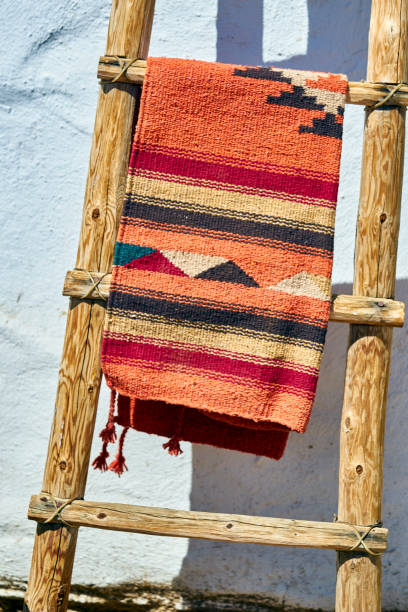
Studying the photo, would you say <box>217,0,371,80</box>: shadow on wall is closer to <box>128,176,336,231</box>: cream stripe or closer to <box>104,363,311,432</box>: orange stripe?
<box>128,176,336,231</box>: cream stripe

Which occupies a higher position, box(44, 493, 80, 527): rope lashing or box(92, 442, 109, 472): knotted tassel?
box(92, 442, 109, 472): knotted tassel

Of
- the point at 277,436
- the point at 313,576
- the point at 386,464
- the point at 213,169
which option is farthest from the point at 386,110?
the point at 313,576

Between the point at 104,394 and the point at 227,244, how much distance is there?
0.45 meters

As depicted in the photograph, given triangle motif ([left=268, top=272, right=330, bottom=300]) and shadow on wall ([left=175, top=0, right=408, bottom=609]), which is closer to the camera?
triangle motif ([left=268, top=272, right=330, bottom=300])

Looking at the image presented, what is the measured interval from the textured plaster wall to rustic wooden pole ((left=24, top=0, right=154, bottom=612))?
24 cm

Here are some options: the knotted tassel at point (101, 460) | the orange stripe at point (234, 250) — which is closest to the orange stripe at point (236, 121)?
the orange stripe at point (234, 250)

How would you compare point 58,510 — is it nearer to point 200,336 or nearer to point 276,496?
point 200,336

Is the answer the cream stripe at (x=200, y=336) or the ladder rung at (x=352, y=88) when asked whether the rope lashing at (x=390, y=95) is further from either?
the cream stripe at (x=200, y=336)

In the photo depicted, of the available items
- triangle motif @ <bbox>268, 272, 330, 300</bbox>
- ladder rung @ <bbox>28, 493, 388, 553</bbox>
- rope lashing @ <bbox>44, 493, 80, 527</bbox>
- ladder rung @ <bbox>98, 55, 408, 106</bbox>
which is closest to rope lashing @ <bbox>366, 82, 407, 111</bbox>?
ladder rung @ <bbox>98, 55, 408, 106</bbox>

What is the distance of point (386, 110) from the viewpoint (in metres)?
0.89

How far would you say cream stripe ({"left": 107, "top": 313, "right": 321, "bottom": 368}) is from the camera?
0.86m

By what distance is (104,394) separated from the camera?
1.15m

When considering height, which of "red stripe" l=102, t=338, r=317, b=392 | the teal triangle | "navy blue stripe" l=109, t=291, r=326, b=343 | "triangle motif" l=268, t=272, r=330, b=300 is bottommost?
"red stripe" l=102, t=338, r=317, b=392

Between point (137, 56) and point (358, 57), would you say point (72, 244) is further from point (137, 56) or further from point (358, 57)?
point (358, 57)
